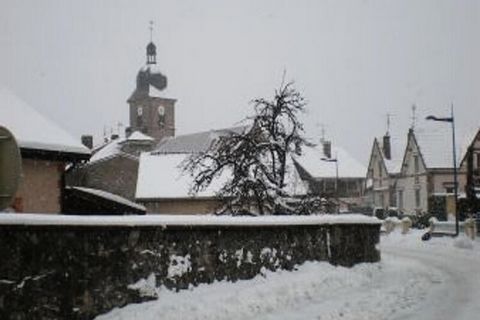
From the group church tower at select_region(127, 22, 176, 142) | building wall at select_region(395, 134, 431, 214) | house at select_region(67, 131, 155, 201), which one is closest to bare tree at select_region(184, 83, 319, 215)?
house at select_region(67, 131, 155, 201)

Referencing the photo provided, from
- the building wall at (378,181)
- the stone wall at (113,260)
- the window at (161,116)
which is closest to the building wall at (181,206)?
the stone wall at (113,260)

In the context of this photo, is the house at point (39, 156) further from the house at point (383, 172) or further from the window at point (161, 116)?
the window at point (161, 116)

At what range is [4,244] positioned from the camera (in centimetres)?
1015

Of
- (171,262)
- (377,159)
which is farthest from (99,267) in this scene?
(377,159)

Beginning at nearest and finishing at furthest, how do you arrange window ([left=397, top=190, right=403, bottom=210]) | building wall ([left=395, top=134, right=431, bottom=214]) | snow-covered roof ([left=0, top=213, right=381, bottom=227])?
snow-covered roof ([left=0, top=213, right=381, bottom=227]) → building wall ([left=395, top=134, right=431, bottom=214]) → window ([left=397, top=190, right=403, bottom=210])

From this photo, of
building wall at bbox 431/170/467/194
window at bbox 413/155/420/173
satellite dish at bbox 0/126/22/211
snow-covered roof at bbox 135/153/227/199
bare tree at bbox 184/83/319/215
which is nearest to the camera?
satellite dish at bbox 0/126/22/211

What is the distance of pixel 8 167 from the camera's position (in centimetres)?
815

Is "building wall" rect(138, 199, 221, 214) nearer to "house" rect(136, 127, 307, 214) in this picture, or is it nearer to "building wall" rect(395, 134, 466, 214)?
"house" rect(136, 127, 307, 214)

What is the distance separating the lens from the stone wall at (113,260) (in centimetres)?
1036

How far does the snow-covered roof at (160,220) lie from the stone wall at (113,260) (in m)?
0.08

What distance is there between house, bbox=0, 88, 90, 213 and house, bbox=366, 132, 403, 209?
56.1 metres

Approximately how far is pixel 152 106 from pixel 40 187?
291 ft

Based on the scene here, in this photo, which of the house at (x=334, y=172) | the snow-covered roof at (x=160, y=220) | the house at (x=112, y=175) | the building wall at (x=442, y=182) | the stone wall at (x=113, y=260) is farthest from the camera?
the house at (x=334, y=172)

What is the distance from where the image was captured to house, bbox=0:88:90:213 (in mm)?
17703
